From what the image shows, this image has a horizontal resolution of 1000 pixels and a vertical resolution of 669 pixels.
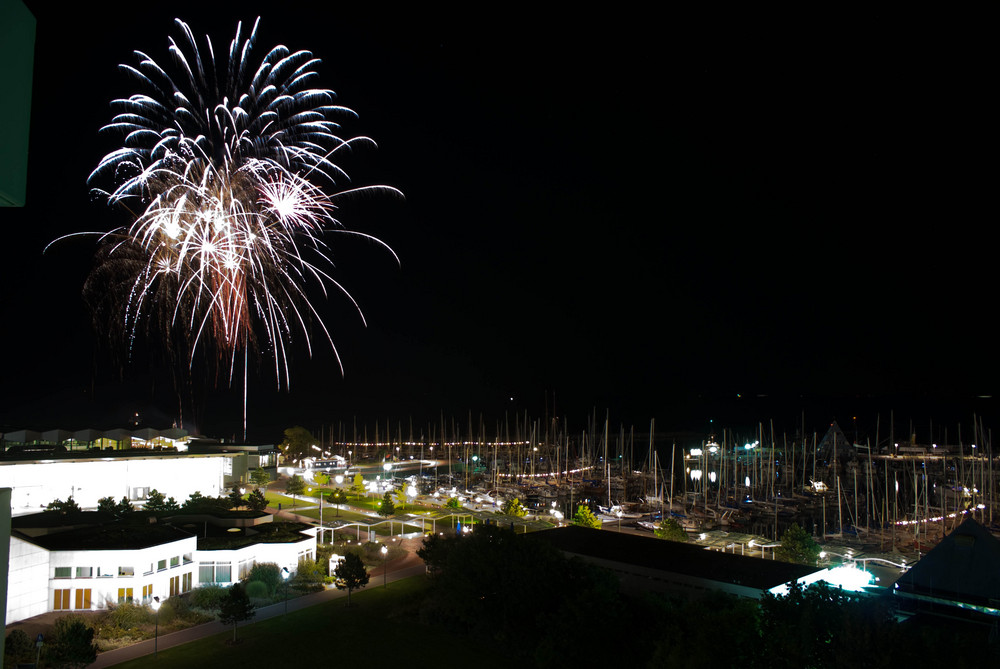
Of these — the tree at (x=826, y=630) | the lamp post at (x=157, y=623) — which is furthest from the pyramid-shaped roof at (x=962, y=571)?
the lamp post at (x=157, y=623)

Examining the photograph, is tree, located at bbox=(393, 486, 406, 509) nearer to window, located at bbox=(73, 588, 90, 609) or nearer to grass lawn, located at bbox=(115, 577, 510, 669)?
grass lawn, located at bbox=(115, 577, 510, 669)

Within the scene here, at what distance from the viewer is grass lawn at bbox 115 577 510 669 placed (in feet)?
55.2

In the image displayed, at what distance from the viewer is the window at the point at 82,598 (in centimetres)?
1961

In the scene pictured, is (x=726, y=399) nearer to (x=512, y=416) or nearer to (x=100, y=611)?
(x=512, y=416)

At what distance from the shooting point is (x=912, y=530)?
33656 mm

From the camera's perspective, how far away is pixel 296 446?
56.5 metres

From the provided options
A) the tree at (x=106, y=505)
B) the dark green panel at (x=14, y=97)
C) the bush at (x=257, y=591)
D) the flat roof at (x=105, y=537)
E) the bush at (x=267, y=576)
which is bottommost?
the bush at (x=257, y=591)

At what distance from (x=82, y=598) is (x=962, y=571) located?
81.8 ft

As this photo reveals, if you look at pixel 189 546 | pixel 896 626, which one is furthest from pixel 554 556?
pixel 189 546

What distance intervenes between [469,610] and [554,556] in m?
3.06

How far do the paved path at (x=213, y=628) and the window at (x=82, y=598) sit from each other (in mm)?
3305

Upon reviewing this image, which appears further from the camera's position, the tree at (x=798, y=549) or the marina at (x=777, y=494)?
the marina at (x=777, y=494)

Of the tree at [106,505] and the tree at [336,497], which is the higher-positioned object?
the tree at [106,505]

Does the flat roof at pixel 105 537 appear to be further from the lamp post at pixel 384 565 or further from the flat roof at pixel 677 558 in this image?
the flat roof at pixel 677 558
